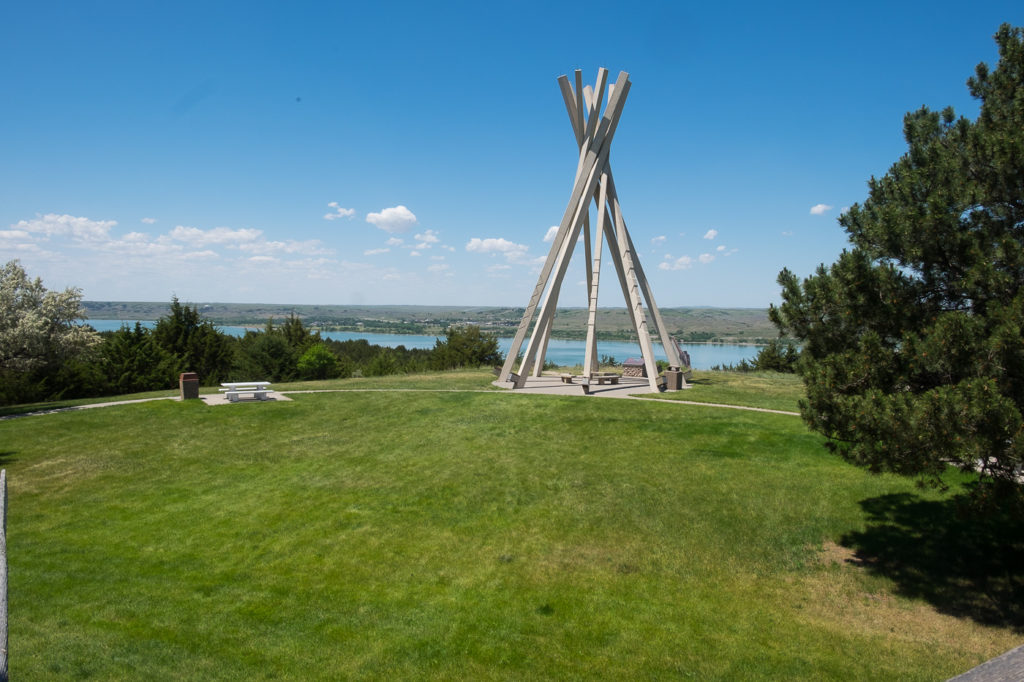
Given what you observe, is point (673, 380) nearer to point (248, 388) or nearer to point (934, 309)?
point (934, 309)

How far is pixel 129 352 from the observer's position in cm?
2898

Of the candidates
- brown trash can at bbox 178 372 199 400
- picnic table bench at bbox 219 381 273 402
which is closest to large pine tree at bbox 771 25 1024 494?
picnic table bench at bbox 219 381 273 402

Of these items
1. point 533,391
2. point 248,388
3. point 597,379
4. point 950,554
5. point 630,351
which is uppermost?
point 597,379

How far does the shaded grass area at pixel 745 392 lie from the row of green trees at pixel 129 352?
1913cm

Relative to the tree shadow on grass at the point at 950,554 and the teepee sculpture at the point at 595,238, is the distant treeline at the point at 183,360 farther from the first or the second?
the tree shadow on grass at the point at 950,554

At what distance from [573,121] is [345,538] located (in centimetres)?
1620

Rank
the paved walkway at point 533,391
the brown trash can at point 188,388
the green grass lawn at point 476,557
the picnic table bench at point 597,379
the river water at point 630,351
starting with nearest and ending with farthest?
the green grass lawn at point 476,557 < the paved walkway at point 533,391 < the brown trash can at point 188,388 < the picnic table bench at point 597,379 < the river water at point 630,351

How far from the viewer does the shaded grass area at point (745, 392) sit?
1638 centimetres

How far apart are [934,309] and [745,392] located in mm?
12293

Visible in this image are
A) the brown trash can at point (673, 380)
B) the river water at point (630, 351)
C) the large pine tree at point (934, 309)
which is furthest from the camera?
the river water at point (630, 351)

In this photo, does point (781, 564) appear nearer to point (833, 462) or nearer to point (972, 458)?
point (972, 458)

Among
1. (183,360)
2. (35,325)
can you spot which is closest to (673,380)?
(35,325)

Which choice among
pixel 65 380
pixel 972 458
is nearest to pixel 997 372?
pixel 972 458

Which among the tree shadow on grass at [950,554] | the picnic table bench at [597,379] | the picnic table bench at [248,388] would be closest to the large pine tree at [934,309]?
the tree shadow on grass at [950,554]
